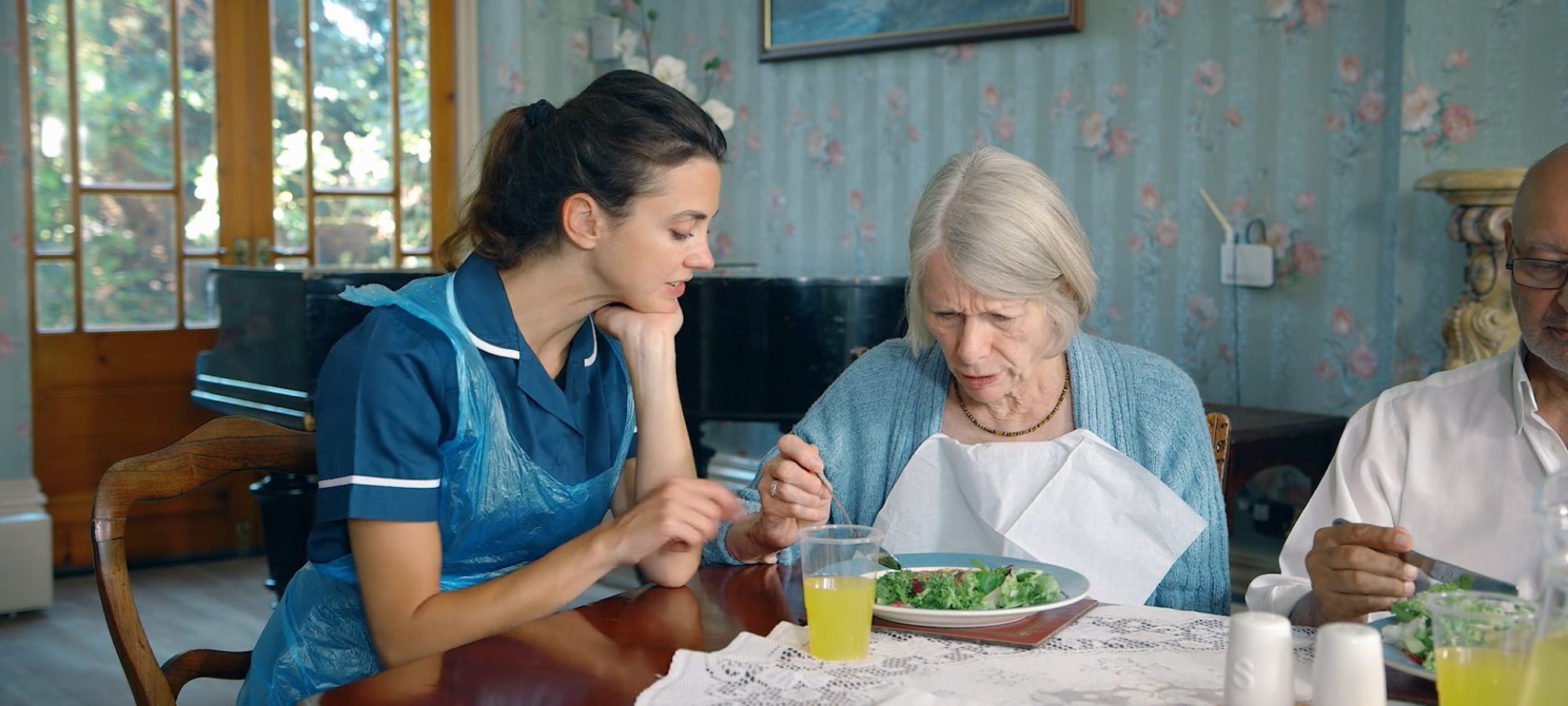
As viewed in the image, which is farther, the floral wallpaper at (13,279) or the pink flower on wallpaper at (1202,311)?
the floral wallpaper at (13,279)

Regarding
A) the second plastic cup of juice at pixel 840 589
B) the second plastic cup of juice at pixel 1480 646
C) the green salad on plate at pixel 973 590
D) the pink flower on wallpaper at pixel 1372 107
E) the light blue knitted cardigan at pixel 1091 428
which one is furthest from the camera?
the pink flower on wallpaper at pixel 1372 107

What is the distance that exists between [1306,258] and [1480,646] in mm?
2608

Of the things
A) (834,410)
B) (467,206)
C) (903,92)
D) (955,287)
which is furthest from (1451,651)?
(903,92)

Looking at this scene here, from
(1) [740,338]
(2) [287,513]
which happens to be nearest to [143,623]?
(2) [287,513]

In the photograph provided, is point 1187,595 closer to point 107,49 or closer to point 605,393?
point 605,393

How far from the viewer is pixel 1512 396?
5.58 feet

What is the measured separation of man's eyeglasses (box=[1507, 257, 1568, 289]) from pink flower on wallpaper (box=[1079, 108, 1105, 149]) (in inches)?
88.4

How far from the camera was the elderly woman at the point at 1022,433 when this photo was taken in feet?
5.86

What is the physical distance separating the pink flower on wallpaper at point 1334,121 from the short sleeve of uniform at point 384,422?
8.17ft

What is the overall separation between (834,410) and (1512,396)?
0.85 metres

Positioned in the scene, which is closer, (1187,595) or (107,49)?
(1187,595)

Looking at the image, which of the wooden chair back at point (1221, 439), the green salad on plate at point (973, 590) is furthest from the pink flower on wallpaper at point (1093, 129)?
the green salad on plate at point (973, 590)

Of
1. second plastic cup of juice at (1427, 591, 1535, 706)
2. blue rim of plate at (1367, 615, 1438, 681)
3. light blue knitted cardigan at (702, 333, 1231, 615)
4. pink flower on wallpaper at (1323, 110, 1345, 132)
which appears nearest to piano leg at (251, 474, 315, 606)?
light blue knitted cardigan at (702, 333, 1231, 615)

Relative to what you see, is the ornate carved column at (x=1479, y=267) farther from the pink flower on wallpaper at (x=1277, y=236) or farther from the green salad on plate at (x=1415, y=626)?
the green salad on plate at (x=1415, y=626)
